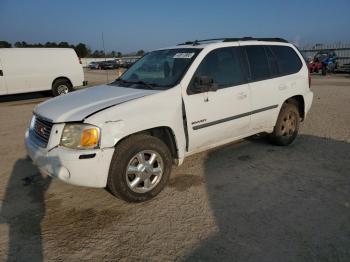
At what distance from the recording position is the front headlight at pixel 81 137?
10.9 ft

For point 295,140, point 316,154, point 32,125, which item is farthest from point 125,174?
point 295,140

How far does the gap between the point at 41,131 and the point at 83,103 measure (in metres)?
0.57

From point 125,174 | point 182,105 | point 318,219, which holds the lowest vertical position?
point 318,219

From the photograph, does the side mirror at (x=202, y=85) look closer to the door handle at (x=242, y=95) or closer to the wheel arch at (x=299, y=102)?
the door handle at (x=242, y=95)

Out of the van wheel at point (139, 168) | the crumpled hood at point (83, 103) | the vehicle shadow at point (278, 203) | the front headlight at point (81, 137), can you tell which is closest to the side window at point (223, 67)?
the crumpled hood at point (83, 103)

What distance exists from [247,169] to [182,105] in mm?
1452

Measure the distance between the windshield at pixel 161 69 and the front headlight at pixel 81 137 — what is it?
1.10 metres

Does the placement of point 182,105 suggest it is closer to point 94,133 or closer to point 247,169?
point 94,133

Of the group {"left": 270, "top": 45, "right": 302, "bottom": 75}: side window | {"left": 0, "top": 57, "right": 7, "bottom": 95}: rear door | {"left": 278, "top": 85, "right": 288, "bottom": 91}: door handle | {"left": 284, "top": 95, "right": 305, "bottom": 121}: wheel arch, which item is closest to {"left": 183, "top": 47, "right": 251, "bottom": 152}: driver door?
{"left": 278, "top": 85, "right": 288, "bottom": 91}: door handle

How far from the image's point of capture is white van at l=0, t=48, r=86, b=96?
12156 millimetres

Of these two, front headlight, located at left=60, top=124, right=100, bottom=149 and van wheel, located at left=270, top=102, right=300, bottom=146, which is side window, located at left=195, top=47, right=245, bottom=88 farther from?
front headlight, located at left=60, top=124, right=100, bottom=149

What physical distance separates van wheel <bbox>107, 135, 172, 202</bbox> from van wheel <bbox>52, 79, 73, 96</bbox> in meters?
10.6

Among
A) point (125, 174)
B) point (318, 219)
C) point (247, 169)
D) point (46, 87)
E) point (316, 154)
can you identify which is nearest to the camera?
point (318, 219)

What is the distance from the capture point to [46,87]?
13.1m
